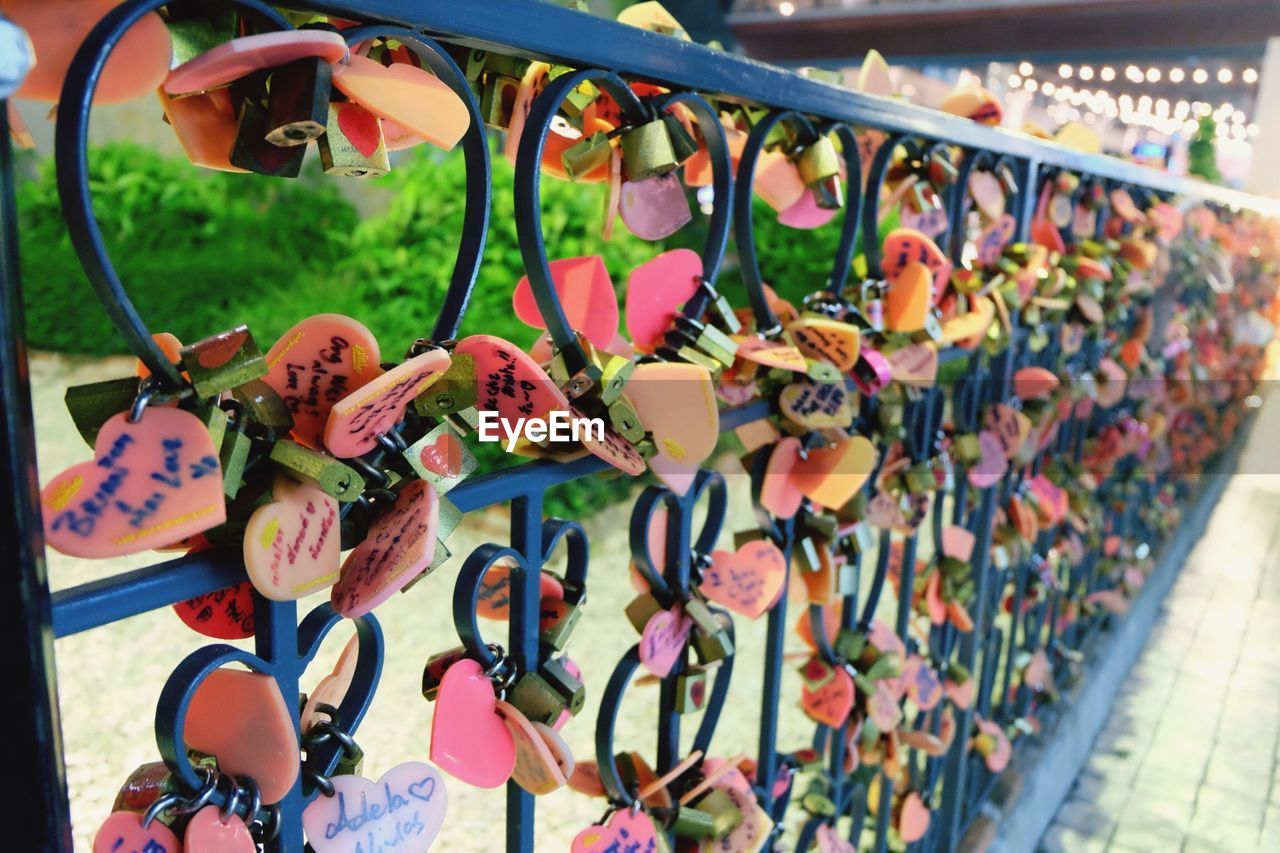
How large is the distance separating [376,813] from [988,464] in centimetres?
109

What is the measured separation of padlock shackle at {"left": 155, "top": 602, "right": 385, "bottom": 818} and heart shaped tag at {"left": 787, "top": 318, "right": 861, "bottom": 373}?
0.46 m

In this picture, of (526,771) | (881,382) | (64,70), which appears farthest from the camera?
(881,382)

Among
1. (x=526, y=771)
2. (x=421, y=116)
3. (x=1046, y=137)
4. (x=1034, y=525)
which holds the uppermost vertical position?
(x=1046, y=137)

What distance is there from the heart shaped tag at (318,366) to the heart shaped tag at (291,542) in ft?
0.12

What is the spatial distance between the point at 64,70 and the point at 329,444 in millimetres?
185

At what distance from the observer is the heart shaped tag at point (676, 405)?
65cm

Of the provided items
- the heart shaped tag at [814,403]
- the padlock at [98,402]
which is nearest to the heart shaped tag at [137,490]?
the padlock at [98,402]

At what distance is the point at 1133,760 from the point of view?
2.25m

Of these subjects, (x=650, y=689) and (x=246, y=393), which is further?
(x=650, y=689)

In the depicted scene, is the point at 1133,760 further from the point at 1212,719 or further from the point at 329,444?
the point at 329,444

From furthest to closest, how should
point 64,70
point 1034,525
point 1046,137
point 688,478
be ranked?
point 1034,525 < point 1046,137 < point 688,478 < point 64,70

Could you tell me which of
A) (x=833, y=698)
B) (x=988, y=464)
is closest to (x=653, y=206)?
(x=833, y=698)

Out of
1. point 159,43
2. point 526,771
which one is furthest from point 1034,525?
point 159,43

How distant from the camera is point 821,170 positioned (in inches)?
32.0
